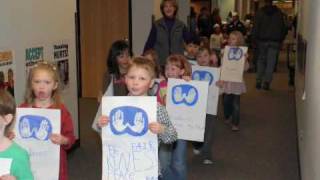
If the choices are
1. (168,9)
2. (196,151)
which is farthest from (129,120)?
(168,9)

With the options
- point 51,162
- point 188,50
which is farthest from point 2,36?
point 188,50

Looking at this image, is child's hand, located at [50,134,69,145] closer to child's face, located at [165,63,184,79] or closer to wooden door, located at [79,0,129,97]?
child's face, located at [165,63,184,79]

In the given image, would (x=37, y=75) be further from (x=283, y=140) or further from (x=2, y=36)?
(x=283, y=140)

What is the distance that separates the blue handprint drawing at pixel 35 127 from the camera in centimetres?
303

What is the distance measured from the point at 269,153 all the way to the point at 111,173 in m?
3.25

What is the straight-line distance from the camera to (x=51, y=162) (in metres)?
3.10

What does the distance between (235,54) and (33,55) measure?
254cm

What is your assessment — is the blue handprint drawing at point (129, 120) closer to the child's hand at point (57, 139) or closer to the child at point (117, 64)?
the child's hand at point (57, 139)

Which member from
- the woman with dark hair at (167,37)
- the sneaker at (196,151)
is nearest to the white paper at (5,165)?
the sneaker at (196,151)

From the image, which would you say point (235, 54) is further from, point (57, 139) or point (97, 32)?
point (57, 139)

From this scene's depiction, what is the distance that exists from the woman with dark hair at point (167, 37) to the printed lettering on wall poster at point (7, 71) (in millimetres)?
2212

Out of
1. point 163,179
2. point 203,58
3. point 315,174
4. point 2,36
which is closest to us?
point 315,174

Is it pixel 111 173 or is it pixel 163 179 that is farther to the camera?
pixel 163 179

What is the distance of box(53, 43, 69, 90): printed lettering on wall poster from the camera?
542 cm
